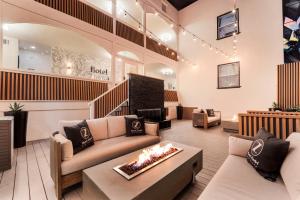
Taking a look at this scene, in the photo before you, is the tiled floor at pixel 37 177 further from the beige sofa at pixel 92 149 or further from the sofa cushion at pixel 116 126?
the sofa cushion at pixel 116 126

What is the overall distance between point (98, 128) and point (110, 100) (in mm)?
2138

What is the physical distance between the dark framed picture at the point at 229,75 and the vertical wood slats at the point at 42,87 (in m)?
6.33

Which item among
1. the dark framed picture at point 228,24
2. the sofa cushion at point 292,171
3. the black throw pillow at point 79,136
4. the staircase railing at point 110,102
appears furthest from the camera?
the dark framed picture at point 228,24

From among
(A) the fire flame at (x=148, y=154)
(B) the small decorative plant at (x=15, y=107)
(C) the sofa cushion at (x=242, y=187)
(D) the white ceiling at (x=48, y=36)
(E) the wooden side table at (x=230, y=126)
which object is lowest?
(E) the wooden side table at (x=230, y=126)

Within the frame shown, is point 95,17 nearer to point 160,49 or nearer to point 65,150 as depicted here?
point 160,49

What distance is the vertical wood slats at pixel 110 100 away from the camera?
4.59m

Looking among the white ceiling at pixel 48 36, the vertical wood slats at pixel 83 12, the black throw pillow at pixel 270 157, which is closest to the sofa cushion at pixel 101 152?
the black throw pillow at pixel 270 157

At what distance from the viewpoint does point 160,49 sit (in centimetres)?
848

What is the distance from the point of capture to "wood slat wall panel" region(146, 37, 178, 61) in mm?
7856

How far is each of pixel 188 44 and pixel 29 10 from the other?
7805 mm

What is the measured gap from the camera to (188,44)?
909 centimetres

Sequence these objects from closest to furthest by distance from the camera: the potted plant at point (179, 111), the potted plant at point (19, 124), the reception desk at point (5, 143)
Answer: the reception desk at point (5, 143), the potted plant at point (19, 124), the potted plant at point (179, 111)

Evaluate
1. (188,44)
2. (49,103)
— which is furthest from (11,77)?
(188,44)

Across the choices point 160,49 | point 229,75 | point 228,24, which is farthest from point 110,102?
point 228,24
